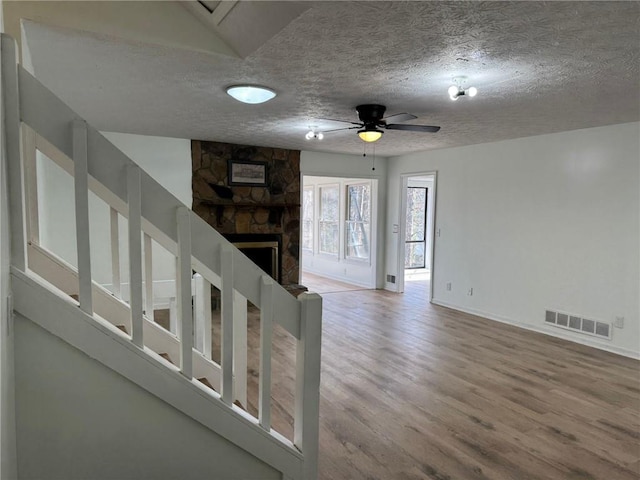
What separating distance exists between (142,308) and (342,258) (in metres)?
6.95

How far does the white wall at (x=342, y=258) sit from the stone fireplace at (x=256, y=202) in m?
1.46

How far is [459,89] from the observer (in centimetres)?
291

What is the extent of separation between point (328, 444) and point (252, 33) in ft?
7.84

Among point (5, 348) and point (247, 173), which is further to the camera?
point (247, 173)

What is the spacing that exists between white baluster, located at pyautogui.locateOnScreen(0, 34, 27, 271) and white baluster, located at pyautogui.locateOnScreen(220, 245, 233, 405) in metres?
0.60

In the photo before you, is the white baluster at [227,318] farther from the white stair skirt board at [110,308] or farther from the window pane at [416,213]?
the window pane at [416,213]

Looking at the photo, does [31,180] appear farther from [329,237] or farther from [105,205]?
[329,237]

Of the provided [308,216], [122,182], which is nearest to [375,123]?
[122,182]

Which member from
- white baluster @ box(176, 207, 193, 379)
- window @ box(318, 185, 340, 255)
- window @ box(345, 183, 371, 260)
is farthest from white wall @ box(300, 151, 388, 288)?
white baluster @ box(176, 207, 193, 379)

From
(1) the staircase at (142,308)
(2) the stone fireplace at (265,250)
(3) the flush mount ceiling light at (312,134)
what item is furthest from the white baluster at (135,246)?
(2) the stone fireplace at (265,250)

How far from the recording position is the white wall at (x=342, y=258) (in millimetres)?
7441

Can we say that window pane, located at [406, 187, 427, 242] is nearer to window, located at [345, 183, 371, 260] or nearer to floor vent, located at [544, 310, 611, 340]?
window, located at [345, 183, 371, 260]

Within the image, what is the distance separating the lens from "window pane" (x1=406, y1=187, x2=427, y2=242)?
383 inches

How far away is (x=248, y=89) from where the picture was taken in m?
2.98
